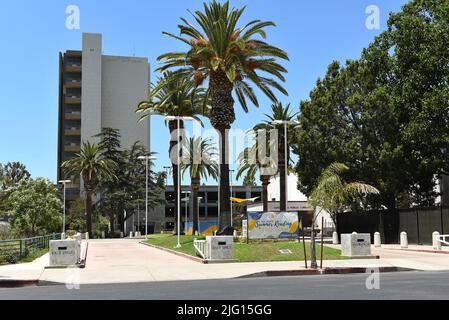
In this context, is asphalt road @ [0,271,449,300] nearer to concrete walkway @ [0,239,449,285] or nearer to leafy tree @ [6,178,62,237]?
concrete walkway @ [0,239,449,285]

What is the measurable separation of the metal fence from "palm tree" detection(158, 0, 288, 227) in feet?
34.0

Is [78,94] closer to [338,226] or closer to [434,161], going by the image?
[338,226]

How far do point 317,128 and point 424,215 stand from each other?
11.0 meters

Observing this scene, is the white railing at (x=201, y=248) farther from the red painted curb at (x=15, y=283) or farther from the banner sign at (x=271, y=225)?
the red painted curb at (x=15, y=283)

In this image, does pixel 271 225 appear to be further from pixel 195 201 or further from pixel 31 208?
pixel 31 208

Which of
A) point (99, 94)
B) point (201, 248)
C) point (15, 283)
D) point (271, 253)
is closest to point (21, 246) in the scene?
point (201, 248)

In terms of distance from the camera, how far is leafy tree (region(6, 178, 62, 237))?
52.5 metres

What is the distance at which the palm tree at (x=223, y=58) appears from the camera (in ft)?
101

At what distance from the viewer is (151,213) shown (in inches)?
4555

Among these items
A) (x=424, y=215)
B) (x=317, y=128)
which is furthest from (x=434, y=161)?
(x=317, y=128)

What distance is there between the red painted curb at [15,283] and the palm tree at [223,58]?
1488 centimetres

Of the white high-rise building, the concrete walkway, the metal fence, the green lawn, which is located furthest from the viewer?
the white high-rise building

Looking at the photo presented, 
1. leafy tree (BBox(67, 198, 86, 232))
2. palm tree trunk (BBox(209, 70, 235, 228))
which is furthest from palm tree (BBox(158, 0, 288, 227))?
leafy tree (BBox(67, 198, 86, 232))

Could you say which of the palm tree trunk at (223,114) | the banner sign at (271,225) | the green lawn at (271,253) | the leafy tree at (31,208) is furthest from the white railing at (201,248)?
the leafy tree at (31,208)
